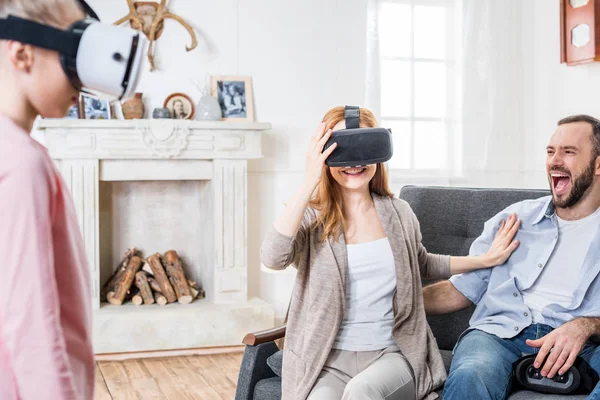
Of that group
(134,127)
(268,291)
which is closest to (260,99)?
(134,127)

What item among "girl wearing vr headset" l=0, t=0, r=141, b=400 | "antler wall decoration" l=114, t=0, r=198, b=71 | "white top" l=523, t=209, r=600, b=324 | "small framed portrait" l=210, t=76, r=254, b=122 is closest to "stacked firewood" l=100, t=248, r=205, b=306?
"small framed portrait" l=210, t=76, r=254, b=122

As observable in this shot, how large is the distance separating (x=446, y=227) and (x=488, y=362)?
667 mm

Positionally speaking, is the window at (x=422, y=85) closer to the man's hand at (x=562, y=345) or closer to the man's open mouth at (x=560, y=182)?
the man's open mouth at (x=560, y=182)

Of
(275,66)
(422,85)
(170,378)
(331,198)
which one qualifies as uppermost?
(275,66)

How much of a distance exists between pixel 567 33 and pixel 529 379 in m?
3.21

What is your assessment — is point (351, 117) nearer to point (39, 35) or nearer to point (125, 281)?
point (39, 35)

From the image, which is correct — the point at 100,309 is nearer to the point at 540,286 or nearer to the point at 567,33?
the point at 540,286

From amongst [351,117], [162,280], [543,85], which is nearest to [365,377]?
[351,117]

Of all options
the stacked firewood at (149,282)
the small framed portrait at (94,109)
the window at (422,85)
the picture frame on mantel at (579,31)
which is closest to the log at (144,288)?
the stacked firewood at (149,282)

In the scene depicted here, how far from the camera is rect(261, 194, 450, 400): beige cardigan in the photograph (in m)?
1.96

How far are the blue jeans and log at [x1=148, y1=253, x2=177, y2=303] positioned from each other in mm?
2467

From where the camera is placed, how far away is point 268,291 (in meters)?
4.75

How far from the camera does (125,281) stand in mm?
4305

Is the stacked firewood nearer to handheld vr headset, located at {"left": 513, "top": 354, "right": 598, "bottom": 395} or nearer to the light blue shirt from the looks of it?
the light blue shirt
